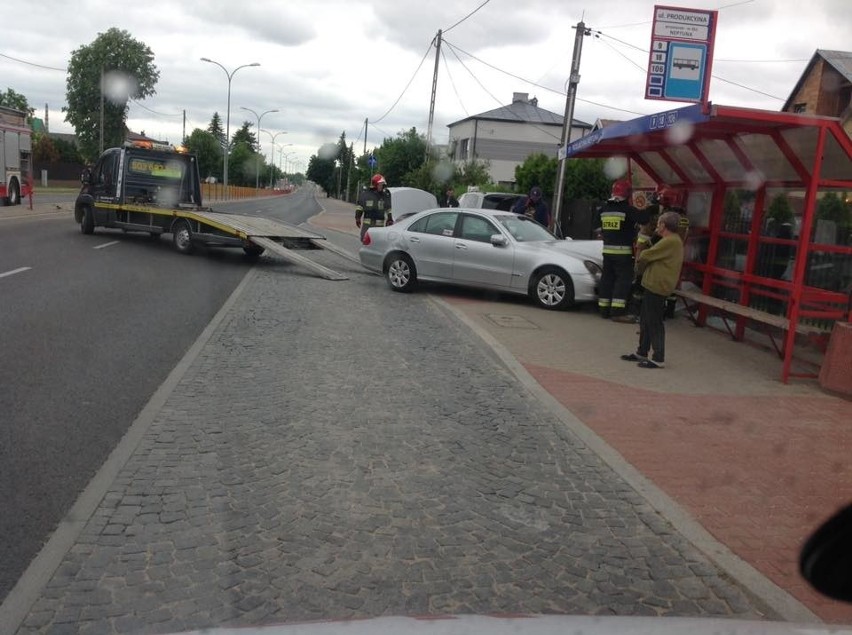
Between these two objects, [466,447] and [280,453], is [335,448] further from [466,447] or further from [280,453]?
[466,447]

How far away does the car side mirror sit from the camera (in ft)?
5.81

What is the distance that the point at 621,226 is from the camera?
38.4 feet

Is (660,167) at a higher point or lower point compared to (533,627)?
higher

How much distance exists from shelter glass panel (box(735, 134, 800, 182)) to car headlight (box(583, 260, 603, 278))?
9.46ft

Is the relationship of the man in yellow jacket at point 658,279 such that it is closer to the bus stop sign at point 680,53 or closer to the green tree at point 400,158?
the bus stop sign at point 680,53

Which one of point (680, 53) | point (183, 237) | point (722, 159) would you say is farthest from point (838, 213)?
point (183, 237)

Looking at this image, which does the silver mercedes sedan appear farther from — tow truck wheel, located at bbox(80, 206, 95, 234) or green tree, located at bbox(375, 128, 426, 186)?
green tree, located at bbox(375, 128, 426, 186)

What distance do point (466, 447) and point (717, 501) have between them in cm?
167

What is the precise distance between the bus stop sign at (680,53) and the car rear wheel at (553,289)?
4.05 metres

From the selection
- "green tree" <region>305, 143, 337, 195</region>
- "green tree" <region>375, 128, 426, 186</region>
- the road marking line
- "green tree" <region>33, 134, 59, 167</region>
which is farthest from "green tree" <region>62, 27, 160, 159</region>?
the road marking line

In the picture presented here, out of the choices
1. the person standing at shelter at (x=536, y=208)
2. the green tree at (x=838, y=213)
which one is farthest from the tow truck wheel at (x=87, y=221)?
the green tree at (x=838, y=213)

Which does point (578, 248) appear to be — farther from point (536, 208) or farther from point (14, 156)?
point (14, 156)

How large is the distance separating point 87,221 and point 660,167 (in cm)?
1423

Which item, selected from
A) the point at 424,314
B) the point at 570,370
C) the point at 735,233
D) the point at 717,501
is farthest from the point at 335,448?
the point at 735,233
